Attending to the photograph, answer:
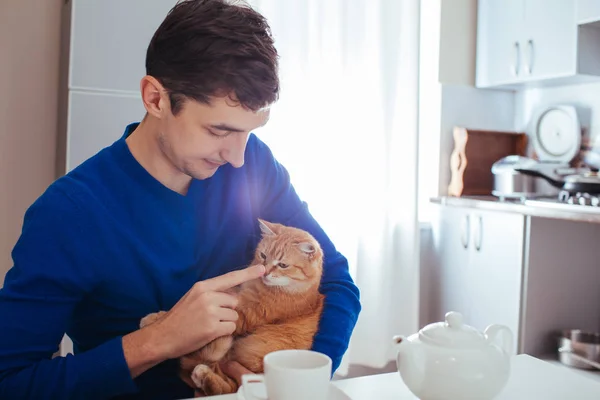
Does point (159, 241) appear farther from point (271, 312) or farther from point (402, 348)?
point (402, 348)

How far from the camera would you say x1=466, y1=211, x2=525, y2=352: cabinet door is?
2477 mm

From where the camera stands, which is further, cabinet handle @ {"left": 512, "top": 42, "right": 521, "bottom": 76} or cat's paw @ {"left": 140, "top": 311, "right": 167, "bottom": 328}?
cabinet handle @ {"left": 512, "top": 42, "right": 521, "bottom": 76}

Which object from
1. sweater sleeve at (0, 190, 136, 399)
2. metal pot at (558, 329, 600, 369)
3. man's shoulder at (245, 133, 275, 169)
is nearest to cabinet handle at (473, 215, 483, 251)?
metal pot at (558, 329, 600, 369)

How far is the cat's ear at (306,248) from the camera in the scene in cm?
101

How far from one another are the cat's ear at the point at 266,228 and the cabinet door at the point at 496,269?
67.2 inches

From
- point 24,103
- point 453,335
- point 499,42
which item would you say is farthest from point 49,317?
point 499,42

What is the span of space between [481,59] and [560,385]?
95.9 inches

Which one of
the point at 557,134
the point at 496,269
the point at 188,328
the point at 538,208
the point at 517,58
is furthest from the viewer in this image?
the point at 557,134

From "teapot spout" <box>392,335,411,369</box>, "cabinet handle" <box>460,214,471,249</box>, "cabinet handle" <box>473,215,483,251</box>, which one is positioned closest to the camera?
"teapot spout" <box>392,335,411,369</box>

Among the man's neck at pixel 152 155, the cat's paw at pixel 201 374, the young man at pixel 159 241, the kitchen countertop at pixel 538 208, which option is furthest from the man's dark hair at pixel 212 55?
the kitchen countertop at pixel 538 208

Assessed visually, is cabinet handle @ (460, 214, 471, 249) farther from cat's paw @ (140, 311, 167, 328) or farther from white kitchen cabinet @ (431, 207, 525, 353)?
cat's paw @ (140, 311, 167, 328)

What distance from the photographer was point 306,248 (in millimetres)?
1017

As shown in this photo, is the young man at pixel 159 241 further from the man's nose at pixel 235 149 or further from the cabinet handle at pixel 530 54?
the cabinet handle at pixel 530 54

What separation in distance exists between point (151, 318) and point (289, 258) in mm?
255
